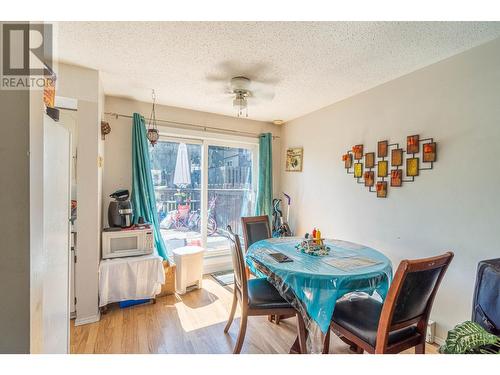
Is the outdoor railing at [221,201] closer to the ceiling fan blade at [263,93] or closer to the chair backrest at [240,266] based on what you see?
the ceiling fan blade at [263,93]

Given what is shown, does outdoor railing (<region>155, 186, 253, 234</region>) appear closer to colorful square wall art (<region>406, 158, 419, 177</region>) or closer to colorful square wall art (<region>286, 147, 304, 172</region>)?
colorful square wall art (<region>286, 147, 304, 172</region>)

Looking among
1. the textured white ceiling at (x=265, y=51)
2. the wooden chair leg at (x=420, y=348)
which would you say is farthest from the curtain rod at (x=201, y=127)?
the wooden chair leg at (x=420, y=348)

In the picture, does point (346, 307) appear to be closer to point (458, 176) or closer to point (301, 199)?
point (458, 176)

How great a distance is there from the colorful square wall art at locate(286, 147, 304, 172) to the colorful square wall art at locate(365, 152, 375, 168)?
1131 mm

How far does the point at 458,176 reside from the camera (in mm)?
1881

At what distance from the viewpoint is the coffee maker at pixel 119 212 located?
256cm

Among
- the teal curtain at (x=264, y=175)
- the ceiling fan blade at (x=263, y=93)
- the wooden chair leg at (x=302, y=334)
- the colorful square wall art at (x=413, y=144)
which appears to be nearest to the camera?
the wooden chair leg at (x=302, y=334)

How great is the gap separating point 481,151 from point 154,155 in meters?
3.40

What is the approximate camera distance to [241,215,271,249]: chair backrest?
2.65 meters

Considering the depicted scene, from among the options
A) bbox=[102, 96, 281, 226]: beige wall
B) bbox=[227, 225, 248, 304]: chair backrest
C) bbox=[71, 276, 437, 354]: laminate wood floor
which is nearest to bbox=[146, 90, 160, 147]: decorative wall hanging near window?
bbox=[102, 96, 281, 226]: beige wall

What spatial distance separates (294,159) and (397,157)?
1.63m

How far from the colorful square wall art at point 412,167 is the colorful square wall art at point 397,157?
7cm

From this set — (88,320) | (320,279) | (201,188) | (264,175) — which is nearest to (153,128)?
(201,188)
